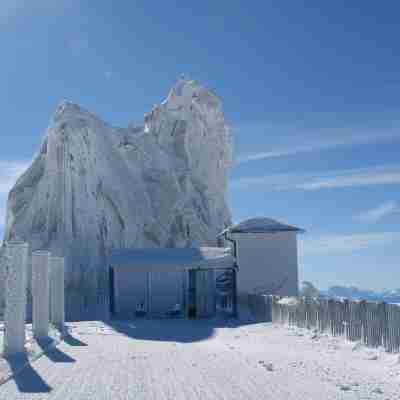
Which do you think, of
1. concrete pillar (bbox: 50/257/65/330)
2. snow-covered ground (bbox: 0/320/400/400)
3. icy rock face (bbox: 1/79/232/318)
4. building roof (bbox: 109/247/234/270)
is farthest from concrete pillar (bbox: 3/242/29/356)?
icy rock face (bbox: 1/79/232/318)

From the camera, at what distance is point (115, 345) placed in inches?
667

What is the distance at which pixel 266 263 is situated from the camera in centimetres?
3262

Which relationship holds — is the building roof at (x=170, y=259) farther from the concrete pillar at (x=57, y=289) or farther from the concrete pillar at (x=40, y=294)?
the concrete pillar at (x=40, y=294)

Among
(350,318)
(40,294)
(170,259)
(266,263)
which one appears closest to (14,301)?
(40,294)

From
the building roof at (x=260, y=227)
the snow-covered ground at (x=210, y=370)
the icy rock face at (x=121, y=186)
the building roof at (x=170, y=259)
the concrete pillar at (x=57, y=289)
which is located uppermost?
the icy rock face at (x=121, y=186)

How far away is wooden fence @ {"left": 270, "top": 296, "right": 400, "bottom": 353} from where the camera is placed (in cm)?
1420

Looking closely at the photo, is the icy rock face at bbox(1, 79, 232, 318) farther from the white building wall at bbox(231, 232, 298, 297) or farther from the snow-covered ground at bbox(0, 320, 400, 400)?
the snow-covered ground at bbox(0, 320, 400, 400)

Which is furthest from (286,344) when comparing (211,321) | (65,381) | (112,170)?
(112,170)

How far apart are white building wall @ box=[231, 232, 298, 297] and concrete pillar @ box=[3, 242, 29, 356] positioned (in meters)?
19.7

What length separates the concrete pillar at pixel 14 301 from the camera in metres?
13.5

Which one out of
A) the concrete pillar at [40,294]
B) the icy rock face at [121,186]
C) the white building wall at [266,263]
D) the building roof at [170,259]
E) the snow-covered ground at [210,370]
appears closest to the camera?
the snow-covered ground at [210,370]

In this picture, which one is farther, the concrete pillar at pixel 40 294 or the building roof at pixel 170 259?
the building roof at pixel 170 259

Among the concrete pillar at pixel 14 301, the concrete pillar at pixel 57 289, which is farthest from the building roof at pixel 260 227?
the concrete pillar at pixel 14 301

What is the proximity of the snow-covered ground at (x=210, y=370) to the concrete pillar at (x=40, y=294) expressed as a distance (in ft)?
2.88
